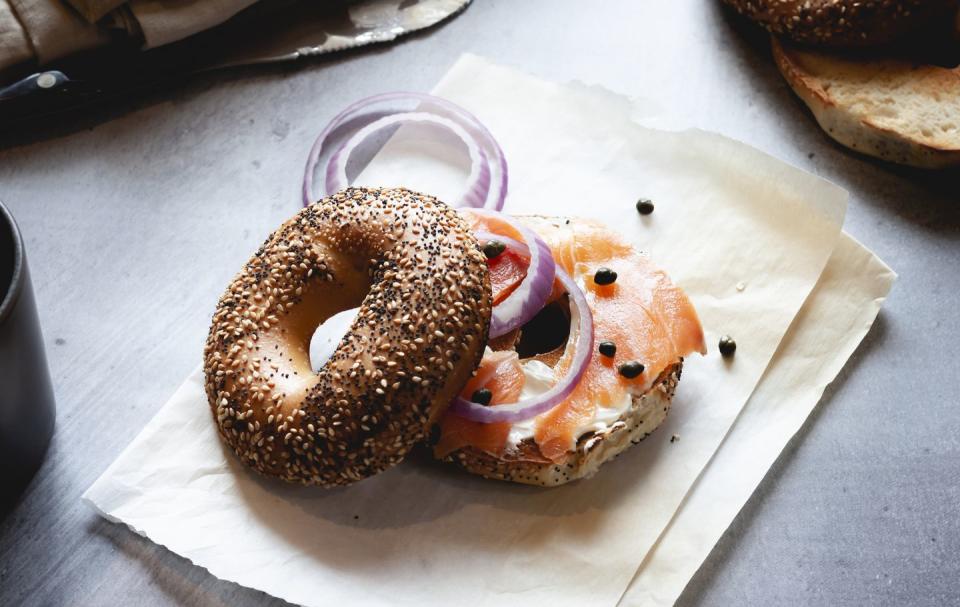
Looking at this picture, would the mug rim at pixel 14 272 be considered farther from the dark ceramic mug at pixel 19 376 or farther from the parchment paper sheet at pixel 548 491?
the parchment paper sheet at pixel 548 491

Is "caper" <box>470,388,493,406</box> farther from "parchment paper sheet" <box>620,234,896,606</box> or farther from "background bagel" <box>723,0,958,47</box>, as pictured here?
"background bagel" <box>723,0,958,47</box>

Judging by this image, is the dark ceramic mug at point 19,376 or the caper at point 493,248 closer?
the dark ceramic mug at point 19,376

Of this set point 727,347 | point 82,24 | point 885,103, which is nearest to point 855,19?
point 885,103

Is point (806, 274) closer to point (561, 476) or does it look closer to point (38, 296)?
point (561, 476)

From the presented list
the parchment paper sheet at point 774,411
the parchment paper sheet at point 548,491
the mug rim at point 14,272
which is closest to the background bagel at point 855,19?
the parchment paper sheet at point 548,491

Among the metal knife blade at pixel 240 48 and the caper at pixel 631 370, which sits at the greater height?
the caper at pixel 631 370

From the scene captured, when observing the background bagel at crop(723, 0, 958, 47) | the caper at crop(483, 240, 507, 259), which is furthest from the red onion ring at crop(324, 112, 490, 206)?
the background bagel at crop(723, 0, 958, 47)
